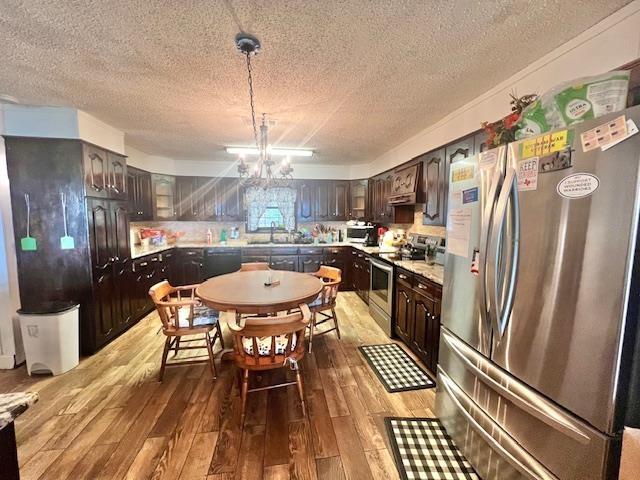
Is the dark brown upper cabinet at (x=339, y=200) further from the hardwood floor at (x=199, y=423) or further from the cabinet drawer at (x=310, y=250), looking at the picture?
the hardwood floor at (x=199, y=423)

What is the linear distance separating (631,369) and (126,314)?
4.35 meters

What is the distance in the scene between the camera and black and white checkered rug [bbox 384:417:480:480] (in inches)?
62.8

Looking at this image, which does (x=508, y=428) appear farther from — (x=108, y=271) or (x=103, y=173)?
(x=103, y=173)

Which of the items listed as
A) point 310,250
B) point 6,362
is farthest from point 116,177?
point 310,250

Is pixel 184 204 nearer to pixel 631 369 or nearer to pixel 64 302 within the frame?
pixel 64 302

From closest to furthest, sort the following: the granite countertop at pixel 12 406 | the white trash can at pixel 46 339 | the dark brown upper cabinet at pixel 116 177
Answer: the granite countertop at pixel 12 406 < the white trash can at pixel 46 339 < the dark brown upper cabinet at pixel 116 177

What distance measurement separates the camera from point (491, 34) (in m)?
1.58

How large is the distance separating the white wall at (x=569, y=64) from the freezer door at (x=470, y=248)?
816mm

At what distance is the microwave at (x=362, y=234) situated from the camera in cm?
510

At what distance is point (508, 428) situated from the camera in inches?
53.2

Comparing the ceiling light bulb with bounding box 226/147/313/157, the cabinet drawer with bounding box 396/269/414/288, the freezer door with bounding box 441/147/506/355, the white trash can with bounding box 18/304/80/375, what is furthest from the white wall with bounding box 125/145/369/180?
the freezer door with bounding box 441/147/506/355

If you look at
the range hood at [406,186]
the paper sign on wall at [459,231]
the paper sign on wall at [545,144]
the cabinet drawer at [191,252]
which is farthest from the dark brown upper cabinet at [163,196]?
the paper sign on wall at [545,144]

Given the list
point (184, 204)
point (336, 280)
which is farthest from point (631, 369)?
point (184, 204)

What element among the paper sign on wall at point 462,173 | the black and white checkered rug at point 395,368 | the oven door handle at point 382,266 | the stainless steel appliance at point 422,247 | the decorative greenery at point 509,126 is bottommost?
the black and white checkered rug at point 395,368
